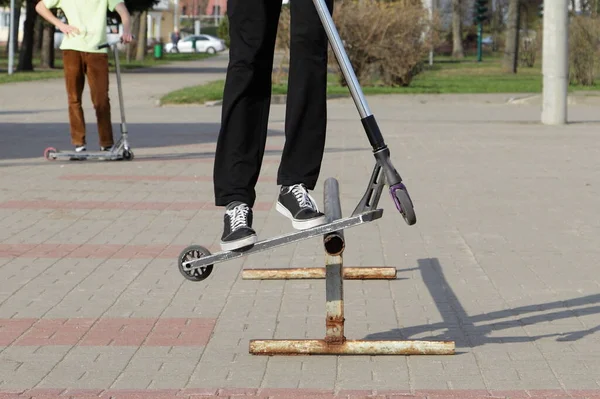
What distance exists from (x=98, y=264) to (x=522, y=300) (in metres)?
2.57

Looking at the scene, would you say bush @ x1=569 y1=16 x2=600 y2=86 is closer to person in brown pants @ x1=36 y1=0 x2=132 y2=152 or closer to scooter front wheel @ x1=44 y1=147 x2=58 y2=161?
person in brown pants @ x1=36 y1=0 x2=132 y2=152

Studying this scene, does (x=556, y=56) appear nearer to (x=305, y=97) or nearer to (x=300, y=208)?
(x=305, y=97)

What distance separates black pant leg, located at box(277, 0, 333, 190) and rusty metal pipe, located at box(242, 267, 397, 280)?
5.08 feet

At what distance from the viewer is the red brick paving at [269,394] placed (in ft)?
15.2

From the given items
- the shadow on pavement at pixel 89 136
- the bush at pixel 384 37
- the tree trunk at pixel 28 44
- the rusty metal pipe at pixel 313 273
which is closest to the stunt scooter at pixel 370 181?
the rusty metal pipe at pixel 313 273

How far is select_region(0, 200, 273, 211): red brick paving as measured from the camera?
10062mm

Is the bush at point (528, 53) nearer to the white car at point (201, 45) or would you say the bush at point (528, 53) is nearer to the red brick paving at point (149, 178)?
the red brick paving at point (149, 178)

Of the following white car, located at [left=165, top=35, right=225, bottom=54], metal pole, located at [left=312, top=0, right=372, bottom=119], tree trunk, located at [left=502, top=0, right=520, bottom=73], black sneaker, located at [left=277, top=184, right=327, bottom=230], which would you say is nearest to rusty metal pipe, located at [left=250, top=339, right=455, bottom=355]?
black sneaker, located at [left=277, top=184, right=327, bottom=230]

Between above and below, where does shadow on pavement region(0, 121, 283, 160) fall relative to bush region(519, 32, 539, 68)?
below

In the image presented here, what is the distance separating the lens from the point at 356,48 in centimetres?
3091

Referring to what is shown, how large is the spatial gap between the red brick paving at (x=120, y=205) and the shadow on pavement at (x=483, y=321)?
3570 millimetres

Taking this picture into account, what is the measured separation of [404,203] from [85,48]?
9.30 m

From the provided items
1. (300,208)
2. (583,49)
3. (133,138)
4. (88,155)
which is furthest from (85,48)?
(583,49)

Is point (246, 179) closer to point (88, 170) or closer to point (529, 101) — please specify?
point (88, 170)
